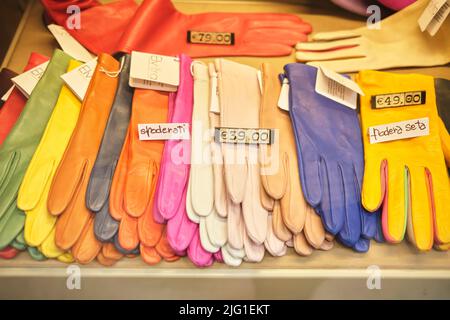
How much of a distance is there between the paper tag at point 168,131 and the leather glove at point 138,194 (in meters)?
0.02

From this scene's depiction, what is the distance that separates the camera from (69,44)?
3.78 feet

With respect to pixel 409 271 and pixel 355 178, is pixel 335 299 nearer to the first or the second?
pixel 409 271

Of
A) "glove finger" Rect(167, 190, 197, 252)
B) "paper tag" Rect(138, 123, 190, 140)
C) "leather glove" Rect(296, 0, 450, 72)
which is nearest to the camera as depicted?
"glove finger" Rect(167, 190, 197, 252)

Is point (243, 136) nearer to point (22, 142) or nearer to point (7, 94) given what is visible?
point (22, 142)

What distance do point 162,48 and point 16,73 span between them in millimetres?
403

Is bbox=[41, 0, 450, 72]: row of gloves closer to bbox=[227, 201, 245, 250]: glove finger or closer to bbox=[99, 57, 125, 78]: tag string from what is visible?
bbox=[99, 57, 125, 78]: tag string

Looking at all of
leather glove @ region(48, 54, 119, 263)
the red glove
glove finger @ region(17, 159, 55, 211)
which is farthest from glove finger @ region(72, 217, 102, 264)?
the red glove

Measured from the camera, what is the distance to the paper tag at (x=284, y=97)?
93 cm

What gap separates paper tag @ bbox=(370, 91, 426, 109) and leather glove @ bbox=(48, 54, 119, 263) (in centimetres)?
64

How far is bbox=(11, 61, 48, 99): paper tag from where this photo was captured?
970 mm

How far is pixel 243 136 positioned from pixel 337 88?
29cm

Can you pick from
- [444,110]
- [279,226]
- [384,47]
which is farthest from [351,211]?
[384,47]
